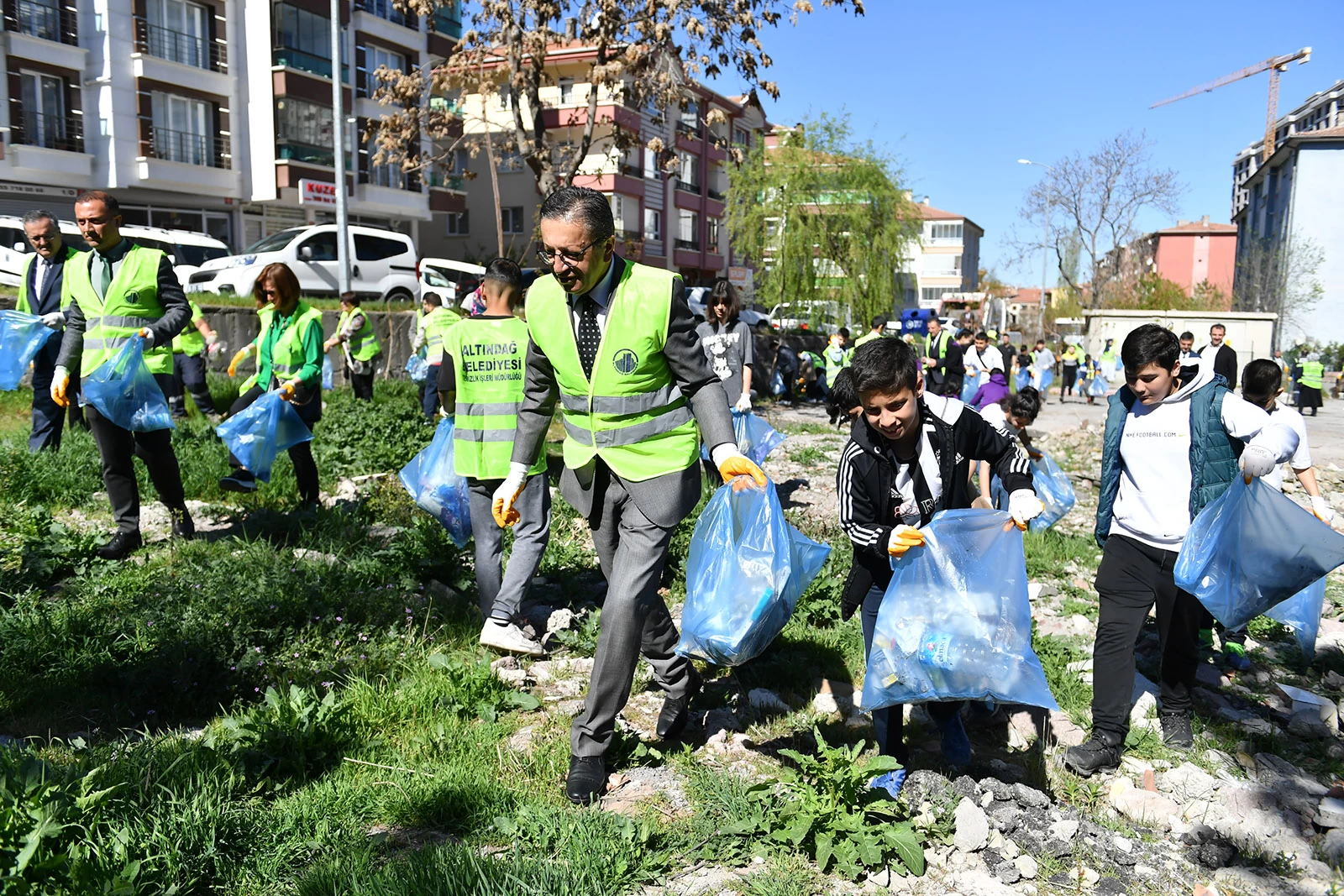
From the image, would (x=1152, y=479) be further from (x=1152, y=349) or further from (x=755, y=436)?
(x=755, y=436)

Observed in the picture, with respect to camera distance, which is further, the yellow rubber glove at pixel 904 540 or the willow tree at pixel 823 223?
the willow tree at pixel 823 223

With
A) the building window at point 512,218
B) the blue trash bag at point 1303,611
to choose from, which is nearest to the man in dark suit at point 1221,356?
the blue trash bag at point 1303,611

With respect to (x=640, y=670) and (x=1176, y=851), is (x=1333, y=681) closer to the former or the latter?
(x=1176, y=851)

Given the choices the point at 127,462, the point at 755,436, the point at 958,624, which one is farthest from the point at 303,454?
the point at 958,624

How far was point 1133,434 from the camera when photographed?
382 centimetres

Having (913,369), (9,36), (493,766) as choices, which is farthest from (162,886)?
(9,36)

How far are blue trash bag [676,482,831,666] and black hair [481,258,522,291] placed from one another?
1.80 metres

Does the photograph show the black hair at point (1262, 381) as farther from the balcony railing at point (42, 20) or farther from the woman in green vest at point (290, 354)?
the balcony railing at point (42, 20)

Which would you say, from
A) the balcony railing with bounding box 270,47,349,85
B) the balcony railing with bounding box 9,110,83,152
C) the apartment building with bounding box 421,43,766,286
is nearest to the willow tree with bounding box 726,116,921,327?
the apartment building with bounding box 421,43,766,286

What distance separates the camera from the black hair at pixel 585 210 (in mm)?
3180

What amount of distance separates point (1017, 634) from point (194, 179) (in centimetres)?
2734

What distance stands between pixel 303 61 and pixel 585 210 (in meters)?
28.5

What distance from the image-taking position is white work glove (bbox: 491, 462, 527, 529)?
139 inches

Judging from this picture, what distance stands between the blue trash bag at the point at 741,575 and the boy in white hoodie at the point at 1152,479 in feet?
4.05
